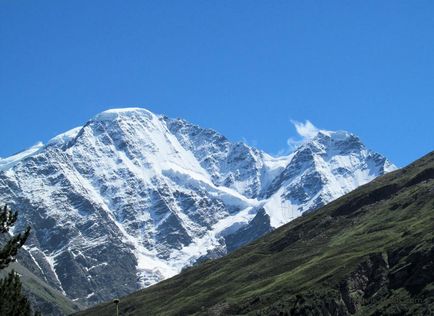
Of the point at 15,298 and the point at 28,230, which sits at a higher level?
the point at 28,230

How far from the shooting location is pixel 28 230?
64.0 meters

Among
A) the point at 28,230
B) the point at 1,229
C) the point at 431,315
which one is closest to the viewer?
the point at 1,229

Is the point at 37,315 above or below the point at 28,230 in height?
below

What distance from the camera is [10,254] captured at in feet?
198

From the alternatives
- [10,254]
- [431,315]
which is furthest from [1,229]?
[431,315]

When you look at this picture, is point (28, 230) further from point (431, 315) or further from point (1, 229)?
point (431, 315)

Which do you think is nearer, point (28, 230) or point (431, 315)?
point (28, 230)

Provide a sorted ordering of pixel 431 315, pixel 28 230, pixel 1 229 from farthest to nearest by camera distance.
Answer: pixel 431 315, pixel 28 230, pixel 1 229

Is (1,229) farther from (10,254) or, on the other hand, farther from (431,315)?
(431,315)

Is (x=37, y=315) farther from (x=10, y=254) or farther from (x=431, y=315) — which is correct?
(x=431, y=315)

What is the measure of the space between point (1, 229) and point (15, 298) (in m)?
5.31

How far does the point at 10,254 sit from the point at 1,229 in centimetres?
216

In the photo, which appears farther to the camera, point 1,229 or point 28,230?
point 28,230

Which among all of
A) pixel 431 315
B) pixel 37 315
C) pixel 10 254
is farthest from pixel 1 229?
pixel 431 315
